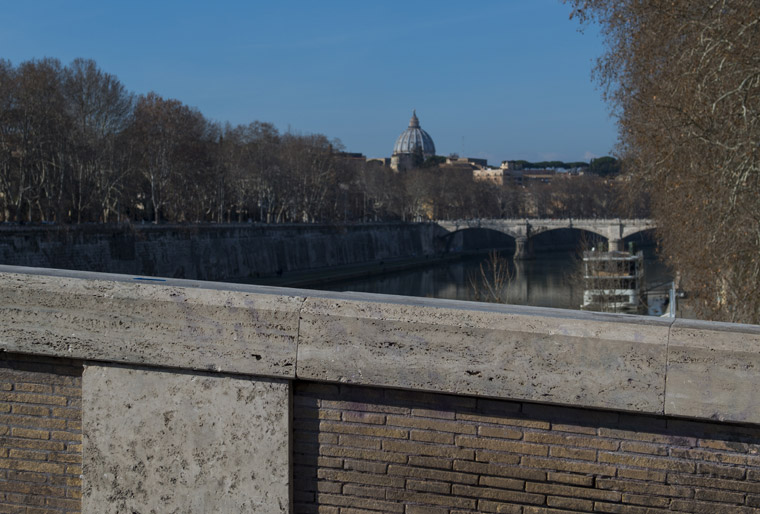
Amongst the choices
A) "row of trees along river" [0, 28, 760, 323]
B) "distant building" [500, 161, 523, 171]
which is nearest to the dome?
"distant building" [500, 161, 523, 171]

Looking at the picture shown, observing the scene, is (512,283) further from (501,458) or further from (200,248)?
(501,458)

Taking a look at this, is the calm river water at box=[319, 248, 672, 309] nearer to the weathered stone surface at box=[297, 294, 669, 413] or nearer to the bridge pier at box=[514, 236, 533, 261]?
the bridge pier at box=[514, 236, 533, 261]

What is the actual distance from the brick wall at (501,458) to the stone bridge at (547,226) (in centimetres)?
5868

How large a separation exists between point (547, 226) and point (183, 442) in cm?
6584

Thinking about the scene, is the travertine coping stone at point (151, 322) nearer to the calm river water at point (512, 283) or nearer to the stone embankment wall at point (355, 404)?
the stone embankment wall at point (355, 404)

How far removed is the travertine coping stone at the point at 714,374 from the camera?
285 cm

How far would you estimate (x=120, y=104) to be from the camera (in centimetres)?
3944

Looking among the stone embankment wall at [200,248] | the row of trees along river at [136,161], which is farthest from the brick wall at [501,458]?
the stone embankment wall at [200,248]

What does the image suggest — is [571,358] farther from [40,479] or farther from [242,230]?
[242,230]

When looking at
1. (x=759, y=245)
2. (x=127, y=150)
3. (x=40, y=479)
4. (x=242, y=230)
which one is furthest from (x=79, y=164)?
(x=40, y=479)

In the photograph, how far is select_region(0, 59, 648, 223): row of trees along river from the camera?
3262 cm

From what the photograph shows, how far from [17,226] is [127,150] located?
31.1 ft

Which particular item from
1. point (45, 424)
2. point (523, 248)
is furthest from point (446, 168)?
point (45, 424)

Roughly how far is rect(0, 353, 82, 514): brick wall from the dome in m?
144
